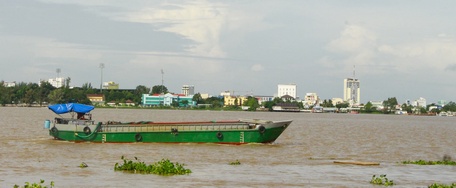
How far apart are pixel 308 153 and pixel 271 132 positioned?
293 centimetres

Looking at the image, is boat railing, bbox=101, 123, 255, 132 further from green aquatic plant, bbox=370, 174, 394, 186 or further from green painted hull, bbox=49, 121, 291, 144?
green aquatic plant, bbox=370, 174, 394, 186

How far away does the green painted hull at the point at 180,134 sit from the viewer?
41.2 meters

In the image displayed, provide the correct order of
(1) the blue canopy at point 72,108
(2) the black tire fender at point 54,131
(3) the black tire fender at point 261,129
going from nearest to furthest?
(3) the black tire fender at point 261,129
(1) the blue canopy at point 72,108
(2) the black tire fender at point 54,131

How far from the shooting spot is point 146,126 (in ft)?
138

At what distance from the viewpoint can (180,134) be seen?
41531 millimetres

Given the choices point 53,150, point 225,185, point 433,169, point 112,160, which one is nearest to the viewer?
point 225,185

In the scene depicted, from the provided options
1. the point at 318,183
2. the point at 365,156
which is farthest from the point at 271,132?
the point at 318,183

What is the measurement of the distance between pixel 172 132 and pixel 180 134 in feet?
1.57

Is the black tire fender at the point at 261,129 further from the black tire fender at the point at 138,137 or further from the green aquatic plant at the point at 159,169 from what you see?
the green aquatic plant at the point at 159,169

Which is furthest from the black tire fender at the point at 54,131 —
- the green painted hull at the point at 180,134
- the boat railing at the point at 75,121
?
the green painted hull at the point at 180,134

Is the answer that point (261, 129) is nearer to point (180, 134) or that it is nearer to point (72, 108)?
point (180, 134)

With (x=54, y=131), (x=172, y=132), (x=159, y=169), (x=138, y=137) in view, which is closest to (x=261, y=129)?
(x=172, y=132)

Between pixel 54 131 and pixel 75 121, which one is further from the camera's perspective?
pixel 54 131

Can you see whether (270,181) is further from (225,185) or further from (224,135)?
(224,135)
